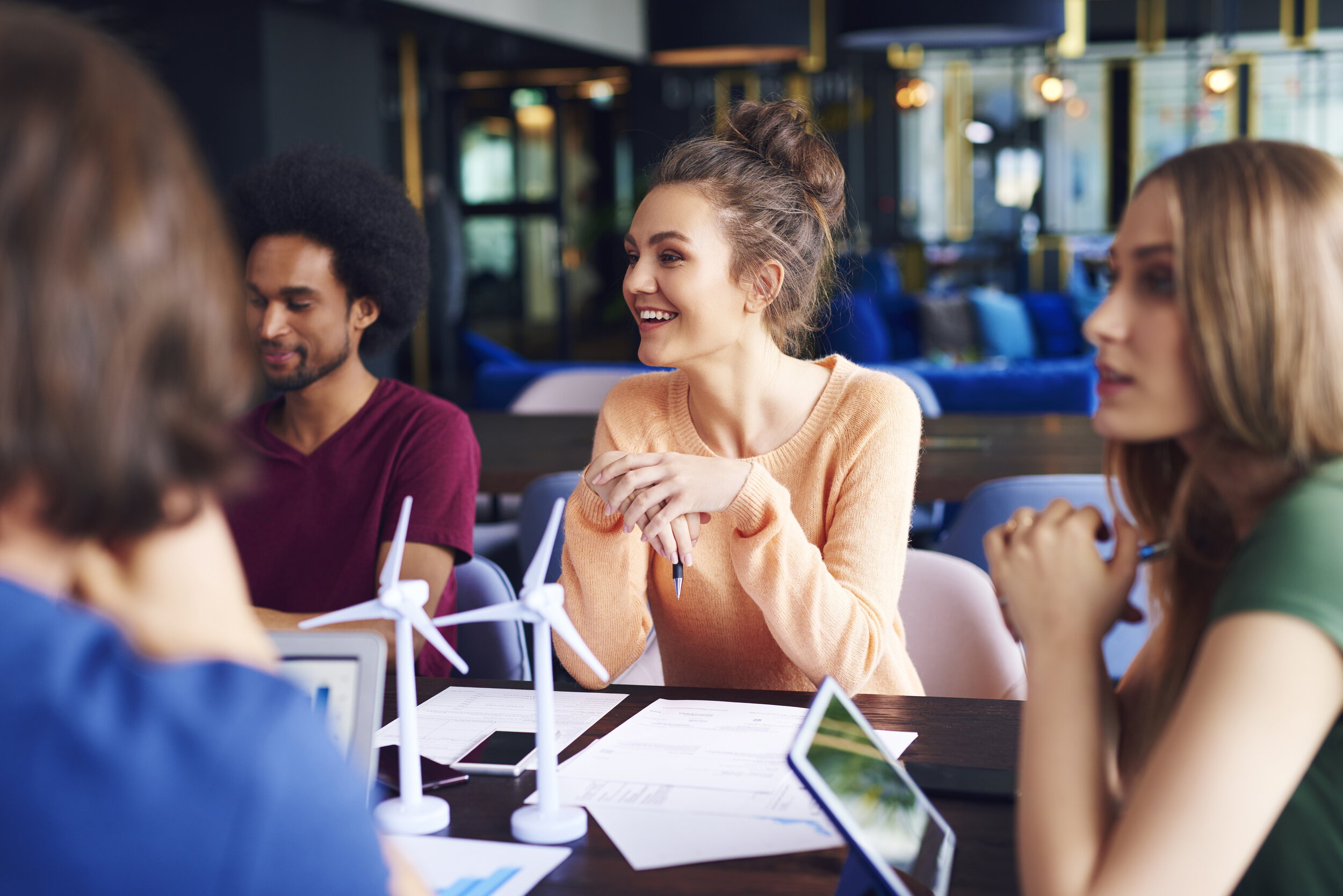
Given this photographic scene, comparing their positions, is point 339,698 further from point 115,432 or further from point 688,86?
point 688,86

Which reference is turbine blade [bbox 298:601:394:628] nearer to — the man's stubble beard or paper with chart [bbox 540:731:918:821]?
paper with chart [bbox 540:731:918:821]

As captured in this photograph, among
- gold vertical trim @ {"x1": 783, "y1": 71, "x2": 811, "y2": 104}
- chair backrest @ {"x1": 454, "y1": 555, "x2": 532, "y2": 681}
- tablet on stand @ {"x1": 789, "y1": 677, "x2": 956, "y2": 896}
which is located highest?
gold vertical trim @ {"x1": 783, "y1": 71, "x2": 811, "y2": 104}

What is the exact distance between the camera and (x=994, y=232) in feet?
39.7

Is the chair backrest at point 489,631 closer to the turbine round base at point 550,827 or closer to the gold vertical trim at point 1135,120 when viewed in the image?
the turbine round base at point 550,827

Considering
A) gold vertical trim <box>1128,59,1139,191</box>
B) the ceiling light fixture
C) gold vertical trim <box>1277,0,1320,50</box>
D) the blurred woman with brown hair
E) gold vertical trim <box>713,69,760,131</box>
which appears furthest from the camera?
gold vertical trim <box>1128,59,1139,191</box>

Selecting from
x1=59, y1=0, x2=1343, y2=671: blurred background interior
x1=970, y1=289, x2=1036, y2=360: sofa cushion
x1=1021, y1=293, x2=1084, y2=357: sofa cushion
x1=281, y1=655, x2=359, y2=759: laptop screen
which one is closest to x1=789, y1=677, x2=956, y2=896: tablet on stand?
x1=281, y1=655, x2=359, y2=759: laptop screen

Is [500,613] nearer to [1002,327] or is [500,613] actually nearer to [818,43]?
[1002,327]

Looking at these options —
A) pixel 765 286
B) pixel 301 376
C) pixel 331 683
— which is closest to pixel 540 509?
pixel 301 376

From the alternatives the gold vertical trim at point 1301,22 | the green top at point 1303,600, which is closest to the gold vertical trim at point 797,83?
the gold vertical trim at point 1301,22

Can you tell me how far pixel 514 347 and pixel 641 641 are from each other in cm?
1031

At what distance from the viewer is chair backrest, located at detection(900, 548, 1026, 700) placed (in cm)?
177

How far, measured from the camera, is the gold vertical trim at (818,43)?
10.5 metres

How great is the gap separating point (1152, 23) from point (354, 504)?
1153 cm

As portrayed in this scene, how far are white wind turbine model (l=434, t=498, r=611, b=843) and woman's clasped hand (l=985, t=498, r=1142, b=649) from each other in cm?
40
